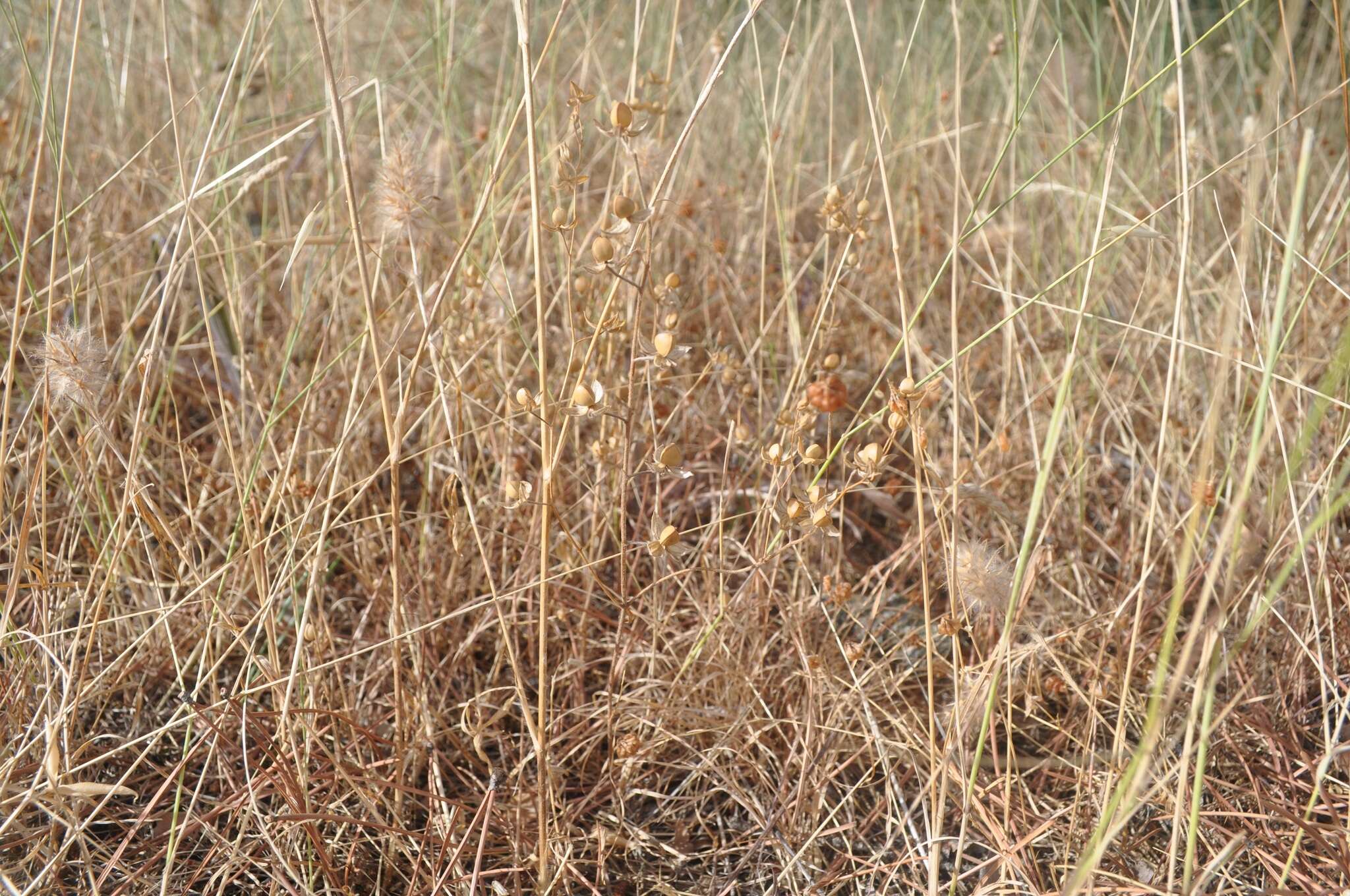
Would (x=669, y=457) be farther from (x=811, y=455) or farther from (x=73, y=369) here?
(x=73, y=369)

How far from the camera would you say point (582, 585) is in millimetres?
1088

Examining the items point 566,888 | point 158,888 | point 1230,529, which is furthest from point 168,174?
point 1230,529

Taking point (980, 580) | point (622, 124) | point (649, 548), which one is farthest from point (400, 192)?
point (980, 580)

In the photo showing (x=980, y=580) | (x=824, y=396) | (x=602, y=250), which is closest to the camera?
(x=602, y=250)

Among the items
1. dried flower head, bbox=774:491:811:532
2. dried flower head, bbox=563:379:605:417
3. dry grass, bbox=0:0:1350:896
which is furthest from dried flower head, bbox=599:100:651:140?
dried flower head, bbox=774:491:811:532

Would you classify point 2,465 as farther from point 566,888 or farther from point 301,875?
point 566,888

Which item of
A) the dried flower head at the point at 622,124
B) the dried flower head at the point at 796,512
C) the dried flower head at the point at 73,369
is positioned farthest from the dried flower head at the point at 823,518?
the dried flower head at the point at 73,369

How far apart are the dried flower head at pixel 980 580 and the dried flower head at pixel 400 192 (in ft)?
1.59

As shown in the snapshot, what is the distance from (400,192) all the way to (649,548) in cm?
34

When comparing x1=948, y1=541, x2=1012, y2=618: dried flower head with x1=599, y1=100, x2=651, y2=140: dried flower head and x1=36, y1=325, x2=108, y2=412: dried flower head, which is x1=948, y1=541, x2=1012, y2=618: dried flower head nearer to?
x1=599, y1=100, x2=651, y2=140: dried flower head

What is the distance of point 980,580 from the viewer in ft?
2.43

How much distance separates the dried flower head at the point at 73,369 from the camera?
2.50ft

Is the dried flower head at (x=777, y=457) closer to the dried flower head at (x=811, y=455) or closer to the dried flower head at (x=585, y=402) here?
the dried flower head at (x=811, y=455)

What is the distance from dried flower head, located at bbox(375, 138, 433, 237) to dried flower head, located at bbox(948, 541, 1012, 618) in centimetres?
48
